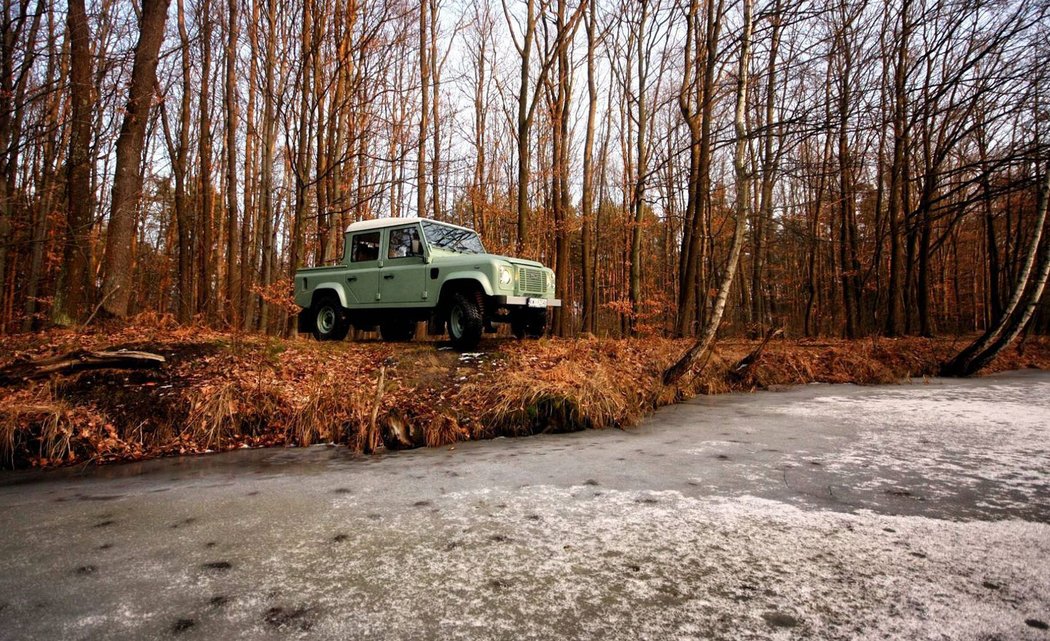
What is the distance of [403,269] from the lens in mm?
8367

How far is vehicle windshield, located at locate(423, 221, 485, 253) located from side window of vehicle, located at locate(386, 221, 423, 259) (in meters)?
0.22

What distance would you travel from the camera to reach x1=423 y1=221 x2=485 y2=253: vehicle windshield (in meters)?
8.38

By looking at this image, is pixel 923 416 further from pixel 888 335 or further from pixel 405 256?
pixel 888 335

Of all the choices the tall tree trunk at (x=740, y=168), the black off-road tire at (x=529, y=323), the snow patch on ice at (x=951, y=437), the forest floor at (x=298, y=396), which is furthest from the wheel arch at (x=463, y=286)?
the snow patch on ice at (x=951, y=437)

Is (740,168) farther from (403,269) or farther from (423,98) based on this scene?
(423,98)

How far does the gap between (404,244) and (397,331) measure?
196cm

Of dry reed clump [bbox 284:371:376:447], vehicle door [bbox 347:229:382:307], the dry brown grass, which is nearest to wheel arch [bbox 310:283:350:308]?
vehicle door [bbox 347:229:382:307]

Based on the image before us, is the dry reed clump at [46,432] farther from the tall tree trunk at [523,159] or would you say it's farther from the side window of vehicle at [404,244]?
the tall tree trunk at [523,159]

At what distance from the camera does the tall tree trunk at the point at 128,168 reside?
847 centimetres

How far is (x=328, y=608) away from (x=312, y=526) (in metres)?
1.09

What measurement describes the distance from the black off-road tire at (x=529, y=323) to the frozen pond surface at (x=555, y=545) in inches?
152

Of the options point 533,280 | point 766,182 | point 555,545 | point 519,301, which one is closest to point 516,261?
point 533,280

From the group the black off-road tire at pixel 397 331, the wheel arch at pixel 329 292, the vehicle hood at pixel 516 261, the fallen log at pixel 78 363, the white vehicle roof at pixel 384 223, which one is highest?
the white vehicle roof at pixel 384 223

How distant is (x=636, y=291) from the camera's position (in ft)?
46.5
